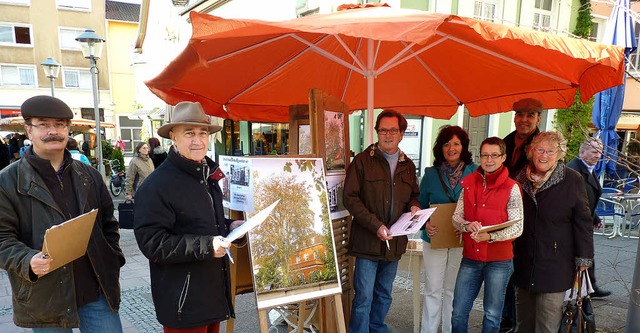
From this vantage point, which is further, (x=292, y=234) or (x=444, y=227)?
(x=444, y=227)

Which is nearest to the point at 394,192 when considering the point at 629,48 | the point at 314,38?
the point at 314,38

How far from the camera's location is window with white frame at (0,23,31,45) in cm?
2405

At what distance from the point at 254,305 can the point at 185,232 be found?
2.45m

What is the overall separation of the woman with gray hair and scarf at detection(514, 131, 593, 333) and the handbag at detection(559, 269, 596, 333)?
47 mm

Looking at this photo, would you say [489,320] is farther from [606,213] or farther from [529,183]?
[606,213]

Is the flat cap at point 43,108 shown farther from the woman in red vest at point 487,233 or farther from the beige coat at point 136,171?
the beige coat at point 136,171

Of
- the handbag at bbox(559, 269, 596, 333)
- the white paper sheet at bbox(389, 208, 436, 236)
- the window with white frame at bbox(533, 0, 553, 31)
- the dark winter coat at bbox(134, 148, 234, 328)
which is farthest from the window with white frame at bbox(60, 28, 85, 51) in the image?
the handbag at bbox(559, 269, 596, 333)

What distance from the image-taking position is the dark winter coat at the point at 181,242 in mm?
1831

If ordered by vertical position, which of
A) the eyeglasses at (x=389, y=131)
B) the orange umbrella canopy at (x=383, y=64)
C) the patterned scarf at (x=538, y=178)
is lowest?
the patterned scarf at (x=538, y=178)

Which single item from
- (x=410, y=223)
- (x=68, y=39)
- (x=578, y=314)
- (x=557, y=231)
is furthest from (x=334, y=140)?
(x=68, y=39)

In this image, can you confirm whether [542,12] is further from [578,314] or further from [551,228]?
[578,314]

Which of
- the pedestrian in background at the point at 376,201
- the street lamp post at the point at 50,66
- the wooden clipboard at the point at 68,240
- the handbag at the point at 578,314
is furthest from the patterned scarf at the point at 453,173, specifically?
the street lamp post at the point at 50,66

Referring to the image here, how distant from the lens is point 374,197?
2.83 metres

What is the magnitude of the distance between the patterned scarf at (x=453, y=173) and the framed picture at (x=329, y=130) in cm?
84
